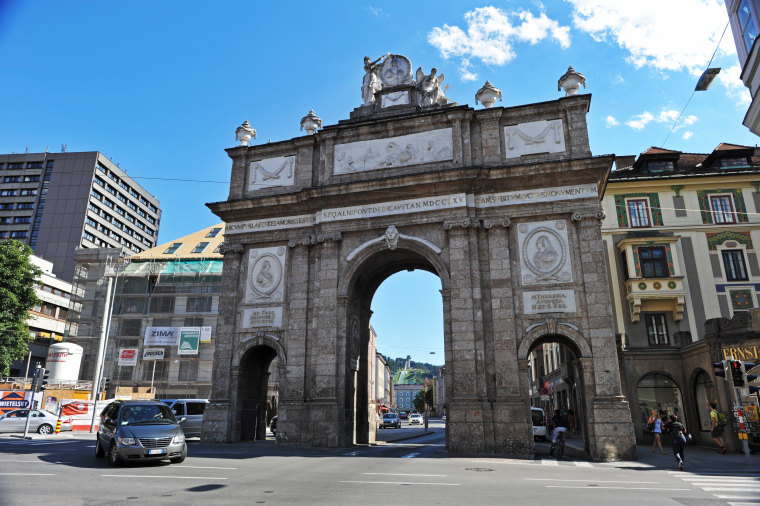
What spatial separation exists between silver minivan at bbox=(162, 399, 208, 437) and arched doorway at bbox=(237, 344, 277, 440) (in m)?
3.31

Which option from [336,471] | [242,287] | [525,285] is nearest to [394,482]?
[336,471]

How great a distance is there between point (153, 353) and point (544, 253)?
3628cm

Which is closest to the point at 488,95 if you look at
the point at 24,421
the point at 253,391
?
the point at 253,391

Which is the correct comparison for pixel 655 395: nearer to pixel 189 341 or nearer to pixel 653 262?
pixel 653 262

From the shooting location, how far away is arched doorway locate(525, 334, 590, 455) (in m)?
20.7

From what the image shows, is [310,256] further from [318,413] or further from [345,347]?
[318,413]

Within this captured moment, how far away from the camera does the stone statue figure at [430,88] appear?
1002 inches

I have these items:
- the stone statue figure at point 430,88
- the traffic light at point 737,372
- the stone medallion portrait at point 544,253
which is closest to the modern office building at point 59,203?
the stone statue figure at point 430,88

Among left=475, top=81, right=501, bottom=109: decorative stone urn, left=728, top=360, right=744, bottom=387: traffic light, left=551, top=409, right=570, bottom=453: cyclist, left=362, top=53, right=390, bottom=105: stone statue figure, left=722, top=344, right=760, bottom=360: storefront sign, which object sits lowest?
left=551, top=409, right=570, bottom=453: cyclist

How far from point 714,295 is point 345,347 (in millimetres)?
23542

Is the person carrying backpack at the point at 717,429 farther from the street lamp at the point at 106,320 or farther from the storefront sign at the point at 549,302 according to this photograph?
the street lamp at the point at 106,320

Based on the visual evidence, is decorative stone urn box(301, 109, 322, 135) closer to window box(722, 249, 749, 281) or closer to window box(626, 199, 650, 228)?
window box(626, 199, 650, 228)

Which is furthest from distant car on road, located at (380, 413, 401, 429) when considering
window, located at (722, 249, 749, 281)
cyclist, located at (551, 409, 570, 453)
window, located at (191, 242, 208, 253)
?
cyclist, located at (551, 409, 570, 453)

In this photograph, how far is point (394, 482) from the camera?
11.4 metres
